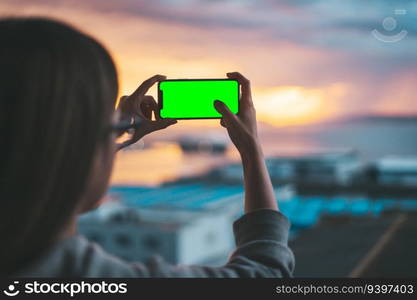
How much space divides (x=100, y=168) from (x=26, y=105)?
0.28 feet

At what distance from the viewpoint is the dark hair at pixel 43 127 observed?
390mm

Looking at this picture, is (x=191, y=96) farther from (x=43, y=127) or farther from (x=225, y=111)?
(x=43, y=127)

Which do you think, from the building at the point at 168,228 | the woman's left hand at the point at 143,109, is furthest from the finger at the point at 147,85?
the building at the point at 168,228

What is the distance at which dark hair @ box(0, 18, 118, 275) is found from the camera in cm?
39

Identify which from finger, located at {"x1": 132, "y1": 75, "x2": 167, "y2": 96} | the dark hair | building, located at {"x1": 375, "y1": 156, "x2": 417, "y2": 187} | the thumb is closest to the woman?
the dark hair

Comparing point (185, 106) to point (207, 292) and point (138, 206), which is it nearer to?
point (207, 292)

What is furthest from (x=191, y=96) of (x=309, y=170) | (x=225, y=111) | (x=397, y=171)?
(x=309, y=170)

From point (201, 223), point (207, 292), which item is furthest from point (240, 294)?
point (201, 223)

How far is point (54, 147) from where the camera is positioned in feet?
1.28

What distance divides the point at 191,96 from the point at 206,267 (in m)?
0.33

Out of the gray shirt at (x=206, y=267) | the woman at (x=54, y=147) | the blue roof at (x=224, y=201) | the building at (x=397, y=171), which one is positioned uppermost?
the woman at (x=54, y=147)

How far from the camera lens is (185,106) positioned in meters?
0.74

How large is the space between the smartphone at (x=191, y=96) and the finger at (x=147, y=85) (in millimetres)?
11

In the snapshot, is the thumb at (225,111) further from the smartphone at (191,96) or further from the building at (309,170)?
the building at (309,170)
